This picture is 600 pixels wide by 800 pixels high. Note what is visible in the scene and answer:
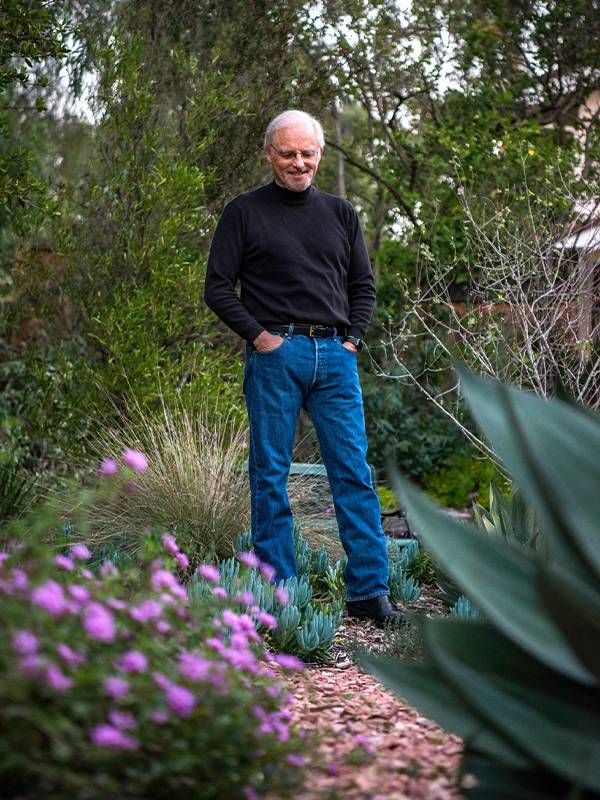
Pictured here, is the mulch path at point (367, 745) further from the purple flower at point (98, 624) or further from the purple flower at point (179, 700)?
the purple flower at point (98, 624)

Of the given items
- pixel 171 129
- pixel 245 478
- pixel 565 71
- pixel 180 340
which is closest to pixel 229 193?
pixel 171 129

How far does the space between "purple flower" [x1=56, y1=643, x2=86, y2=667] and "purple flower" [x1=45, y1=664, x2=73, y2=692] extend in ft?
0.17

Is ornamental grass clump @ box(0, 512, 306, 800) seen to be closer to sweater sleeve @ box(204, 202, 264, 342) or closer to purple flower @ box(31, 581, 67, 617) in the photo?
purple flower @ box(31, 581, 67, 617)

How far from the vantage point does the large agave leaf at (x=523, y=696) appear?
2023 millimetres

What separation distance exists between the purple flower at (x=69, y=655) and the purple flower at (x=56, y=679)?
0.17 feet

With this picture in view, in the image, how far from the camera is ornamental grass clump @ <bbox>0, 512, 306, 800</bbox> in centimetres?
197

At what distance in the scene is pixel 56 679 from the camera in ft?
6.27

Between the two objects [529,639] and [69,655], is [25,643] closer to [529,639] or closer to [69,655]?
[69,655]

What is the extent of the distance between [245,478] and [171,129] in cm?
301

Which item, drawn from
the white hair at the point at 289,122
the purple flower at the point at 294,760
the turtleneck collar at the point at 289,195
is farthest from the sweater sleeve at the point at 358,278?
the purple flower at the point at 294,760

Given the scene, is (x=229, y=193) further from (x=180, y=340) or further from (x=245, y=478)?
(x=245, y=478)

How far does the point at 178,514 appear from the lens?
535cm

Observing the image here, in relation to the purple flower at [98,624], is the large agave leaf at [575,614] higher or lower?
higher

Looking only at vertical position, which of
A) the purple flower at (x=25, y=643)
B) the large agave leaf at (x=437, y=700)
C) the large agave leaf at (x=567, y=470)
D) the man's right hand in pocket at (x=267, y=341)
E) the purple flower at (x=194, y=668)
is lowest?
the large agave leaf at (x=437, y=700)
